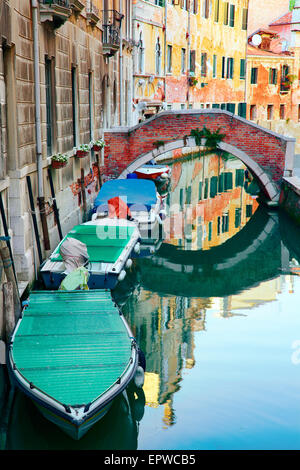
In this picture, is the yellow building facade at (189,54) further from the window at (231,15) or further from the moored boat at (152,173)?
the moored boat at (152,173)

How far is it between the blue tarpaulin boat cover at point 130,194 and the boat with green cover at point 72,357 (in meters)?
5.53

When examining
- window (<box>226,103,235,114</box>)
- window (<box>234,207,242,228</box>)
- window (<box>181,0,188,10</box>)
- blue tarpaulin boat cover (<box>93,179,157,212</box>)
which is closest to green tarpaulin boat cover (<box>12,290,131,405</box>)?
blue tarpaulin boat cover (<box>93,179,157,212</box>)

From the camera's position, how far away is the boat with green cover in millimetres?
5113

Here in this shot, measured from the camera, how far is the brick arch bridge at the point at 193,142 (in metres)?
15.4

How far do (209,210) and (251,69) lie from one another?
18.9 meters

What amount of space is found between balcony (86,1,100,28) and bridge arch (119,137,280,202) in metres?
3.73

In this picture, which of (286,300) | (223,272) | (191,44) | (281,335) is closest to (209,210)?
(223,272)

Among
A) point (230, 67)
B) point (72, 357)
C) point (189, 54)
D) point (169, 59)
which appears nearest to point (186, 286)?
point (72, 357)

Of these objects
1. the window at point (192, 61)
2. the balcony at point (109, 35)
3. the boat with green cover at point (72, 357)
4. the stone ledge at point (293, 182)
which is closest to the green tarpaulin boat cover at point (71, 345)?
the boat with green cover at point (72, 357)

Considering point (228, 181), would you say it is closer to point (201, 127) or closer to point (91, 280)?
point (201, 127)

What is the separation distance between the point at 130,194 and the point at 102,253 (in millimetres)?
3937

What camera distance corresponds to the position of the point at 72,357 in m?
5.81

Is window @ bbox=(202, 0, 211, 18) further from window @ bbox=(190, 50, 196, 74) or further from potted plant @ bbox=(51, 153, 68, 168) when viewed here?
potted plant @ bbox=(51, 153, 68, 168)

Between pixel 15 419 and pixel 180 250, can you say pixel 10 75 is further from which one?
pixel 180 250
